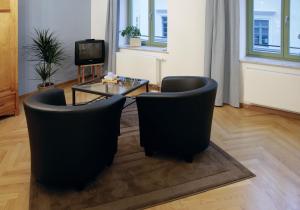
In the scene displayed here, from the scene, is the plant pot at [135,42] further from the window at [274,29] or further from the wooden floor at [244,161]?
the wooden floor at [244,161]

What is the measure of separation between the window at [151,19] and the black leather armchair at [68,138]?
12.3 feet

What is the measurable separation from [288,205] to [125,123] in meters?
→ 2.20

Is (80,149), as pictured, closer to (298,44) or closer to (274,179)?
(274,179)

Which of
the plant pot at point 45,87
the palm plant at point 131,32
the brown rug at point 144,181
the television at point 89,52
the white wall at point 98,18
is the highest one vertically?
the white wall at point 98,18

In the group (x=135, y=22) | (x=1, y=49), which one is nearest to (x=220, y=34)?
(x=135, y=22)

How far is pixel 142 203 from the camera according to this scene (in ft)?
7.84

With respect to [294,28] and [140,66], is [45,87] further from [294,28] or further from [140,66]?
[294,28]

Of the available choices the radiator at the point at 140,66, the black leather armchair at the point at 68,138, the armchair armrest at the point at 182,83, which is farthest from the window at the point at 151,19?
the black leather armchair at the point at 68,138

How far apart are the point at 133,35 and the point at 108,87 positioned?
237 centimetres

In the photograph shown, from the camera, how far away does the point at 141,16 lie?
630 cm

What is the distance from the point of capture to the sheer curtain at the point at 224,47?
4.62 m

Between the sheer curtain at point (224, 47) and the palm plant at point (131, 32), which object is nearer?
the sheer curtain at point (224, 47)

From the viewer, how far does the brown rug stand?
240 centimetres

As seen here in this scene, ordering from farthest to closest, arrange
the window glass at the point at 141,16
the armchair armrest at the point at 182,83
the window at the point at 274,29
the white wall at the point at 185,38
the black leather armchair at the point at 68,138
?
the window glass at the point at 141,16, the white wall at the point at 185,38, the window at the point at 274,29, the armchair armrest at the point at 182,83, the black leather armchair at the point at 68,138
